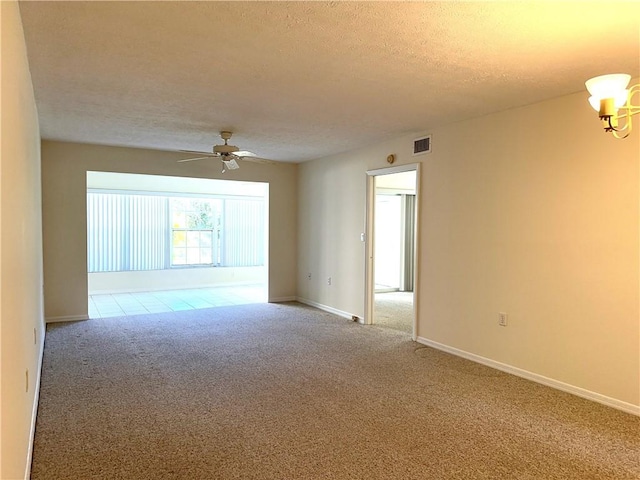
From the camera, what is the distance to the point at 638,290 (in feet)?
9.86

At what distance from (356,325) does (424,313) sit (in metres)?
1.12

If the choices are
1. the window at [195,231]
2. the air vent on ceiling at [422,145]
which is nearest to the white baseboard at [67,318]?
the window at [195,231]

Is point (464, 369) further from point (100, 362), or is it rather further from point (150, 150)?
point (150, 150)

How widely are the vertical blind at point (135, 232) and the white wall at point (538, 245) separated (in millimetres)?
5675

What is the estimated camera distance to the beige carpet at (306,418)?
7.64 ft

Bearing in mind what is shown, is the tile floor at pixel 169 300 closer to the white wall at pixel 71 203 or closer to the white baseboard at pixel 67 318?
the white baseboard at pixel 67 318

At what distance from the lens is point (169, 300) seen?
25.0 feet

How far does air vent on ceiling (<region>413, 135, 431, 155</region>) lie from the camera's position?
4656 millimetres

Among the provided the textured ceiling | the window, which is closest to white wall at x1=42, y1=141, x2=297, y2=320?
the textured ceiling

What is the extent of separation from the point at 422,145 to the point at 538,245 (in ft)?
5.64

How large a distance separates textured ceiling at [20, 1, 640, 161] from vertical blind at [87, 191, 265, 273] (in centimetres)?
444

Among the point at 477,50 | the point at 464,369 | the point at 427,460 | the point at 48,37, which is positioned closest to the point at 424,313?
the point at 464,369

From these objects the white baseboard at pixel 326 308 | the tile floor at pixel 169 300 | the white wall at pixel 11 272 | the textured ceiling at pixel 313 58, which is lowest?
the tile floor at pixel 169 300

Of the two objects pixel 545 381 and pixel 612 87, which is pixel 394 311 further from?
pixel 612 87
